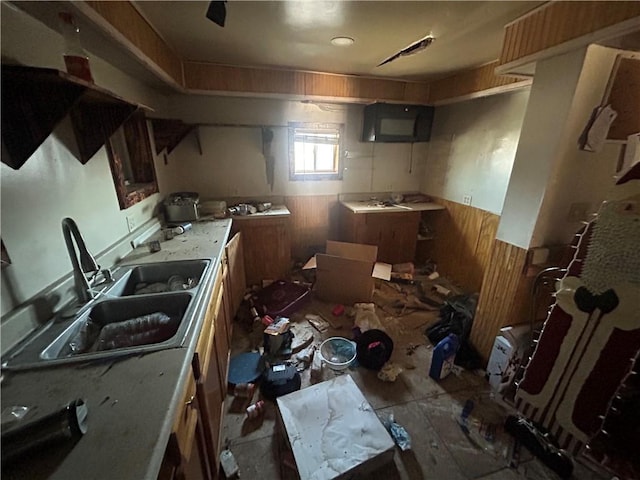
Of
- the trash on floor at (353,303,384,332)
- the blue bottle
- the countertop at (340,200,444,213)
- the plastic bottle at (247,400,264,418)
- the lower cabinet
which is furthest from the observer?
the countertop at (340,200,444,213)

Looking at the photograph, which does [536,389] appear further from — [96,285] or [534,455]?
[96,285]

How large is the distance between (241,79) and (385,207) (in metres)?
2.09

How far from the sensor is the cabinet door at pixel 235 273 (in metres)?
2.22

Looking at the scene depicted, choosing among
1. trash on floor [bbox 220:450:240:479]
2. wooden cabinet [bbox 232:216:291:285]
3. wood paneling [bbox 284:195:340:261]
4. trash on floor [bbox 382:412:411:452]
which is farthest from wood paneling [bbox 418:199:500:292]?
trash on floor [bbox 220:450:240:479]

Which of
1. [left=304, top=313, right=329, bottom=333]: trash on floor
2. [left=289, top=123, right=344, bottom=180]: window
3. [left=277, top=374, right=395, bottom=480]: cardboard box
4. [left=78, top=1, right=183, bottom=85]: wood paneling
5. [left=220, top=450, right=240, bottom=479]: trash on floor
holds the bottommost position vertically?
[left=220, top=450, right=240, bottom=479]: trash on floor

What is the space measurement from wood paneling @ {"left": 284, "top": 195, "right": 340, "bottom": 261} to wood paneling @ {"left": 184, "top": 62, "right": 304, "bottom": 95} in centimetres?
122

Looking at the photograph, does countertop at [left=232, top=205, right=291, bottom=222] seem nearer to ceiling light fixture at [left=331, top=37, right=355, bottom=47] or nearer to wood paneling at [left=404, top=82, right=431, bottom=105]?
Answer: ceiling light fixture at [left=331, top=37, right=355, bottom=47]

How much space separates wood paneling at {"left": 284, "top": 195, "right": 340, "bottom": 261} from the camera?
344 cm

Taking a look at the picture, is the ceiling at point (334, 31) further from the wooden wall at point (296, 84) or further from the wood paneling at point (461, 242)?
the wood paneling at point (461, 242)

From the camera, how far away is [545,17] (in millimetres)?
1440

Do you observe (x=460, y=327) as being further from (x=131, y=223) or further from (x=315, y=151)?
(x=131, y=223)

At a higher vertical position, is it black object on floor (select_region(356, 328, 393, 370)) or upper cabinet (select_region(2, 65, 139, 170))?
upper cabinet (select_region(2, 65, 139, 170))

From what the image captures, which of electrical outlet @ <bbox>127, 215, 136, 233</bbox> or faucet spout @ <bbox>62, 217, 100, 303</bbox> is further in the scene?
electrical outlet @ <bbox>127, 215, 136, 233</bbox>

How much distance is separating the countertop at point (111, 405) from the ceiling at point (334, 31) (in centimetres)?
176
